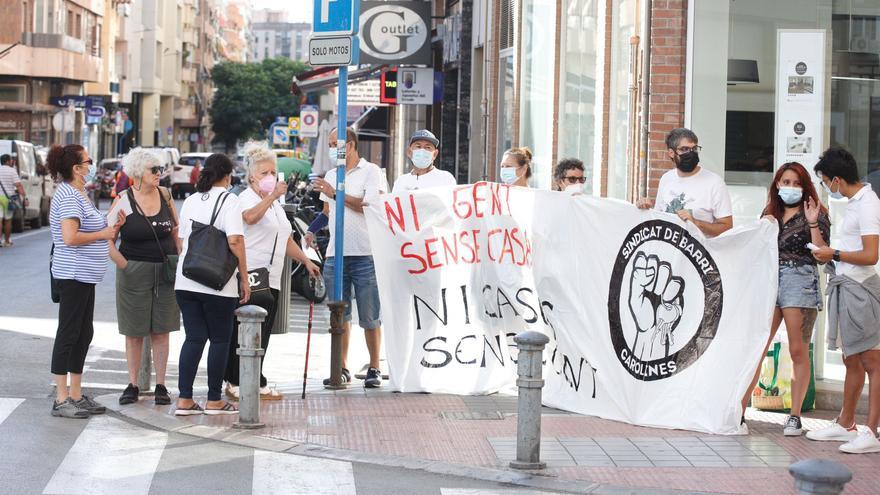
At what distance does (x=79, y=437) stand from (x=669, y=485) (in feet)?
12.5

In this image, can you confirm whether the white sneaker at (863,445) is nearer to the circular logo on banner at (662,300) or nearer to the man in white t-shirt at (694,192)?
the circular logo on banner at (662,300)

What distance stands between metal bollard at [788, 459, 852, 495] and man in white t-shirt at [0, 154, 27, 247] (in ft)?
80.2

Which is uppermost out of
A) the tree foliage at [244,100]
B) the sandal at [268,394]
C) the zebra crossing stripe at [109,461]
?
the tree foliage at [244,100]

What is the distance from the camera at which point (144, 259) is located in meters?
10.1

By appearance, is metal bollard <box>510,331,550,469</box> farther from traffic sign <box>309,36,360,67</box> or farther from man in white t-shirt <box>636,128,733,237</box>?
traffic sign <box>309,36,360,67</box>

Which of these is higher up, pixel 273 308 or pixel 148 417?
pixel 273 308

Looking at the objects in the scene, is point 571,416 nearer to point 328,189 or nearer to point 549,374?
point 549,374

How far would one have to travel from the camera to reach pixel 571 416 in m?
9.82

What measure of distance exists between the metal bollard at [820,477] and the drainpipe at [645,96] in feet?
23.1

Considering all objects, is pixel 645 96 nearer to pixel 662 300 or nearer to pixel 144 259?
pixel 662 300

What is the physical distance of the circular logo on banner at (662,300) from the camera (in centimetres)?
941

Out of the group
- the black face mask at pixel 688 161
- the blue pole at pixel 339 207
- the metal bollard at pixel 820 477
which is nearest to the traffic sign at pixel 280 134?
the blue pole at pixel 339 207

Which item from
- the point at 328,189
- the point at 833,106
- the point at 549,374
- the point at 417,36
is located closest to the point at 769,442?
the point at 549,374

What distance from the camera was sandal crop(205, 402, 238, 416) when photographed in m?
9.77
